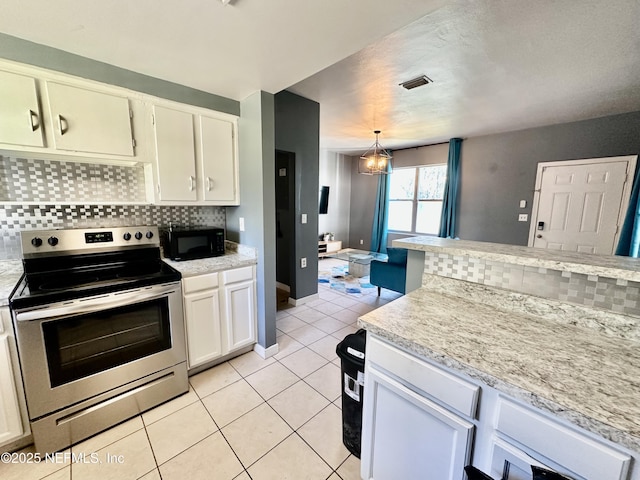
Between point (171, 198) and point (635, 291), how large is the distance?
270 centimetres

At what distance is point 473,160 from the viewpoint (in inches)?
196

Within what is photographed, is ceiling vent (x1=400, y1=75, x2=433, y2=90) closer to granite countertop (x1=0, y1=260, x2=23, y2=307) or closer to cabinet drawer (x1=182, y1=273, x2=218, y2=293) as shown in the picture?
cabinet drawer (x1=182, y1=273, x2=218, y2=293)

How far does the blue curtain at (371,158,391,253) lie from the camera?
6359mm

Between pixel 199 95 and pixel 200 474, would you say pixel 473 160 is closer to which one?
pixel 199 95

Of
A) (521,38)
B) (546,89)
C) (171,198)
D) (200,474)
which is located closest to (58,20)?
(171,198)

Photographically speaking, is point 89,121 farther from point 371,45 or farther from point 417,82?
point 417,82

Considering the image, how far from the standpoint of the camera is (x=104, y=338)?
5.18 feet

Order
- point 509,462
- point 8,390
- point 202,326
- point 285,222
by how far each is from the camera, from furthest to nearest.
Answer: point 285,222 → point 202,326 → point 8,390 → point 509,462

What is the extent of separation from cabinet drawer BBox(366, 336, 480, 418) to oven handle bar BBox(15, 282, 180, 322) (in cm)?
141

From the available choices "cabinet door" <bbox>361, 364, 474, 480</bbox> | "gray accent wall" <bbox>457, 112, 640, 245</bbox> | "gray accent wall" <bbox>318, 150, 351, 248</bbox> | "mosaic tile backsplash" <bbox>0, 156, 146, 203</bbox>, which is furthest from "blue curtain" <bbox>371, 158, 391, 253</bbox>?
"cabinet door" <bbox>361, 364, 474, 480</bbox>

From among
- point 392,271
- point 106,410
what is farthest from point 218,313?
point 392,271

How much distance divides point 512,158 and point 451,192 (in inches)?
42.8

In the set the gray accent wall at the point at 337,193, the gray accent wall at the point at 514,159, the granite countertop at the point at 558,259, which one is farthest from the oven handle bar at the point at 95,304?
the gray accent wall at the point at 514,159

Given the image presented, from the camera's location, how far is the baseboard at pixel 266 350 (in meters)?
2.35
